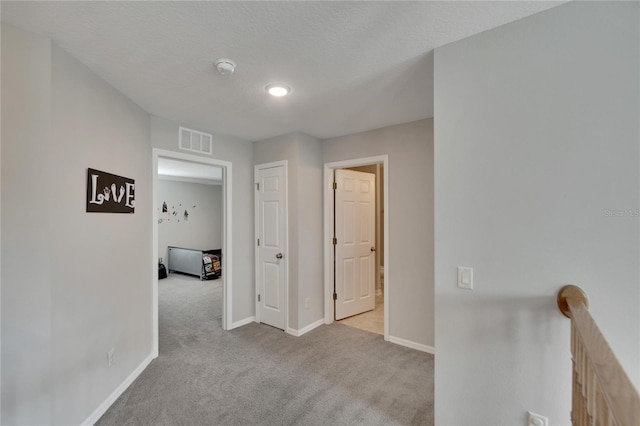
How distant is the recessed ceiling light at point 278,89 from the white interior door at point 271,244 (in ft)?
4.24

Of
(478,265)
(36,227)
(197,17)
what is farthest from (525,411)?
(36,227)

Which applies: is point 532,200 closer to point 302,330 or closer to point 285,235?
point 285,235

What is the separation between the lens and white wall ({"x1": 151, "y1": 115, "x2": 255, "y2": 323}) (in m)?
3.52

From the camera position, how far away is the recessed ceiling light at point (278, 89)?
215 cm

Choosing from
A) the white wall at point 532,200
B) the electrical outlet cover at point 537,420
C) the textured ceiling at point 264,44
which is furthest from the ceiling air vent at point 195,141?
the electrical outlet cover at point 537,420

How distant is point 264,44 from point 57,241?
5.43 feet

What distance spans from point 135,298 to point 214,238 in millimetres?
5467

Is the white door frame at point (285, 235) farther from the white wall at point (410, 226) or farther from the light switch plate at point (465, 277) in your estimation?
the light switch plate at point (465, 277)

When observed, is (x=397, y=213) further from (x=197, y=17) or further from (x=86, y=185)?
(x=86, y=185)

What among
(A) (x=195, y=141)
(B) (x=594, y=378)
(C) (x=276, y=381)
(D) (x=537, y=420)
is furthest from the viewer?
(A) (x=195, y=141)

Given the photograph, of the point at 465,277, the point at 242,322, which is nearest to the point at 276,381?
the point at 242,322

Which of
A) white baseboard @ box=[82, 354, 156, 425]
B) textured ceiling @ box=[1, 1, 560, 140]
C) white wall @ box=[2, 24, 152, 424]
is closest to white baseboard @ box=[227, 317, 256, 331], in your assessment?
white baseboard @ box=[82, 354, 156, 425]

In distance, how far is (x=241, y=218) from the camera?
3.67m

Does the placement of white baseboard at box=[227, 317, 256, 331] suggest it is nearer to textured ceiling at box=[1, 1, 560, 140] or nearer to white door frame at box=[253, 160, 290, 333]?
white door frame at box=[253, 160, 290, 333]
